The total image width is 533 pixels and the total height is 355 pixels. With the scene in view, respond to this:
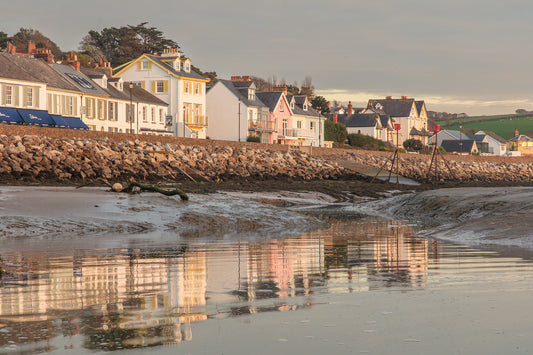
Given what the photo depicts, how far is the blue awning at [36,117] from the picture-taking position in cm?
5431

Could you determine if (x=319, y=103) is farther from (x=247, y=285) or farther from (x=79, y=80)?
(x=247, y=285)

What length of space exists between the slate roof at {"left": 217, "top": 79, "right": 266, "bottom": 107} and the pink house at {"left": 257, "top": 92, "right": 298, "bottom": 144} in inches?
132

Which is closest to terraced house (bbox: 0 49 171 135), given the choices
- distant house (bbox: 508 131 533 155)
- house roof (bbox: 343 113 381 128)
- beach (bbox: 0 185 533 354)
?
beach (bbox: 0 185 533 354)

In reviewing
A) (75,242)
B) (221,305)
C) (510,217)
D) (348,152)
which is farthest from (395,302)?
(348,152)

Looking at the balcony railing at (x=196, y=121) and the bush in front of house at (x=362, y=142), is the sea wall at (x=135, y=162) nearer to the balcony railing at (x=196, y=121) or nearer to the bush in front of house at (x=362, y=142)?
the balcony railing at (x=196, y=121)

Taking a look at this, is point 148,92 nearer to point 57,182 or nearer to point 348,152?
point 348,152

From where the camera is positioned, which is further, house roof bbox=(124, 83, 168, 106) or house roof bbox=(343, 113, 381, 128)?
house roof bbox=(343, 113, 381, 128)

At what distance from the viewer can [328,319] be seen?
582 centimetres

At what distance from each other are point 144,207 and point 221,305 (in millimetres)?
12068

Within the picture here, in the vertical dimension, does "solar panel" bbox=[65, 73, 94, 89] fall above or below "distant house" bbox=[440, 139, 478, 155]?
above

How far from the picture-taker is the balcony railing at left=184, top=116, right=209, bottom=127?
253 feet

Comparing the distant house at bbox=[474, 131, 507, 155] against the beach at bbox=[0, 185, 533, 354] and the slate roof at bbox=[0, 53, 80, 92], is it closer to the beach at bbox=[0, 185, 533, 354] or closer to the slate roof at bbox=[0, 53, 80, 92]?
the slate roof at bbox=[0, 53, 80, 92]

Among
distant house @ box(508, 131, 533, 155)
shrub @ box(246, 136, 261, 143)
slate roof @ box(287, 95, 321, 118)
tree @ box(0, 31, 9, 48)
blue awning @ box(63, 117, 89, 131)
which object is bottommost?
shrub @ box(246, 136, 261, 143)

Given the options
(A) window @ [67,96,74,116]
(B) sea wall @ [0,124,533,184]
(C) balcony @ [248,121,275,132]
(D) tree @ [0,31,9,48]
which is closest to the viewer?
(B) sea wall @ [0,124,533,184]
